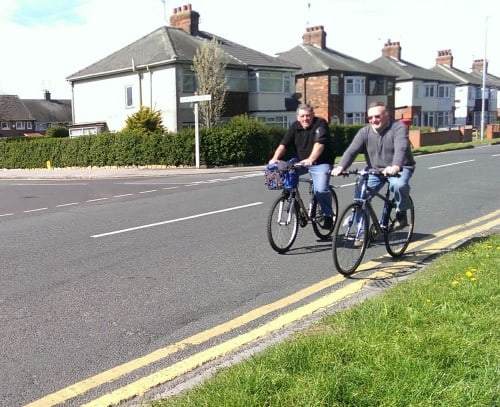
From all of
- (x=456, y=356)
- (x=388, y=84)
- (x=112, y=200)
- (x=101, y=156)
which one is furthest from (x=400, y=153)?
(x=388, y=84)

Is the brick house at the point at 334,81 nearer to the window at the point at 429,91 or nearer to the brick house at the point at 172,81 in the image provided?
the brick house at the point at 172,81

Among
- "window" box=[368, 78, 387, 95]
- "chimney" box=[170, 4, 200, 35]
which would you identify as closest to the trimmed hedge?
"chimney" box=[170, 4, 200, 35]

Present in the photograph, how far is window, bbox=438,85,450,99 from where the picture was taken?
62834 mm

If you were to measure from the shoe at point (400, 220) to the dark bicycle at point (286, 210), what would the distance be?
965 millimetres

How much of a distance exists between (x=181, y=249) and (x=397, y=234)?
2.76 metres

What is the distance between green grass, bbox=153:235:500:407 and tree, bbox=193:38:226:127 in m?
27.4

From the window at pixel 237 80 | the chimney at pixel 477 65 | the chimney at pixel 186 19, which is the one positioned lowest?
the window at pixel 237 80

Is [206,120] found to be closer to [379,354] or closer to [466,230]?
[466,230]

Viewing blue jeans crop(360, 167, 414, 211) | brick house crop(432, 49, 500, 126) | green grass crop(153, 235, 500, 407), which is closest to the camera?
green grass crop(153, 235, 500, 407)

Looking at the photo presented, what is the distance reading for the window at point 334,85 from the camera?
44812 millimetres

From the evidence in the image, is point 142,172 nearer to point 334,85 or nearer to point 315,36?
point 334,85

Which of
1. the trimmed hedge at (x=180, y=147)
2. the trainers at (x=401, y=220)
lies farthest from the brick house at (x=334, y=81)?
the trainers at (x=401, y=220)

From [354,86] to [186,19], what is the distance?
1658 centimetres

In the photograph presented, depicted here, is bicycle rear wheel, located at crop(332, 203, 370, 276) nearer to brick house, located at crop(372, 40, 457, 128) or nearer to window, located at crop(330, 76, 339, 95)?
window, located at crop(330, 76, 339, 95)
